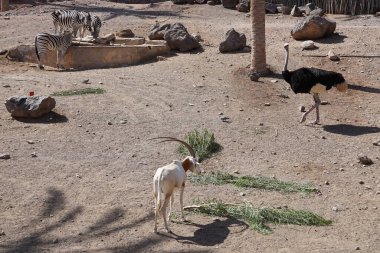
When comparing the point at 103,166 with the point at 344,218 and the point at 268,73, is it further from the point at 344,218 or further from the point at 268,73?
the point at 268,73

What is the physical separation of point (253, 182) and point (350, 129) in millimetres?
3348

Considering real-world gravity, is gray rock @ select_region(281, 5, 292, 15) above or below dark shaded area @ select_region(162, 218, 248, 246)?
above

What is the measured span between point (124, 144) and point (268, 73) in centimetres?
518

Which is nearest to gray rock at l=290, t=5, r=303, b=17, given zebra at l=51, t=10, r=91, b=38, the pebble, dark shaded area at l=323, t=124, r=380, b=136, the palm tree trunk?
zebra at l=51, t=10, r=91, b=38

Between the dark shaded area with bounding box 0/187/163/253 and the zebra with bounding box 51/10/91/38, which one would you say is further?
the zebra with bounding box 51/10/91/38

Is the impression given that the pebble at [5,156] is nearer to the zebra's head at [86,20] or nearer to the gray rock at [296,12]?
the zebra's head at [86,20]

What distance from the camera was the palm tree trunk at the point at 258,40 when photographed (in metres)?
16.0

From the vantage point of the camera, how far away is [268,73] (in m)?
16.1

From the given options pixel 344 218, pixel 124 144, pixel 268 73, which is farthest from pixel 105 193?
pixel 268 73

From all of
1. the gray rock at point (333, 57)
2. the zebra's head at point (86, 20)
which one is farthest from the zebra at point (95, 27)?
the gray rock at point (333, 57)

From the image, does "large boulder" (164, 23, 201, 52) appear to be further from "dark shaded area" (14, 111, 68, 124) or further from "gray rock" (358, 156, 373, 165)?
"gray rock" (358, 156, 373, 165)

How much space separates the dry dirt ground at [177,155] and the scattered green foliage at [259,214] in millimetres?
154

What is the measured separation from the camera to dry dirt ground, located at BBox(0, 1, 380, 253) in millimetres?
8562

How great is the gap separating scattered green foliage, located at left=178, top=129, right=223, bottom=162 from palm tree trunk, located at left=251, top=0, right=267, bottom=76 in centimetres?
451
